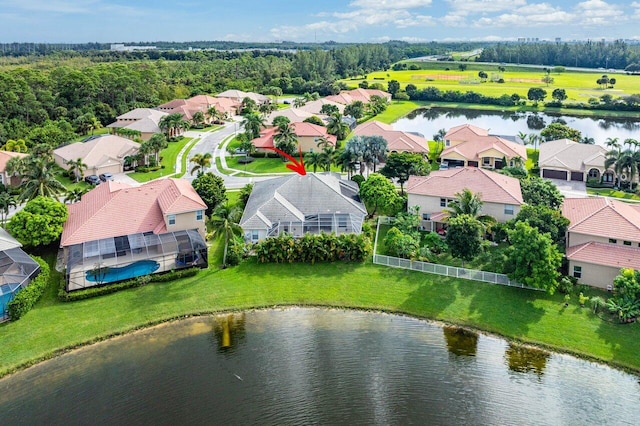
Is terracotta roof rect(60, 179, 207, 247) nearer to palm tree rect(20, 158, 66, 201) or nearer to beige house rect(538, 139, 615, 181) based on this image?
palm tree rect(20, 158, 66, 201)

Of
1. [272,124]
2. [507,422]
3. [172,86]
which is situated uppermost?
[172,86]

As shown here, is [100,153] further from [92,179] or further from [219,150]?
[219,150]

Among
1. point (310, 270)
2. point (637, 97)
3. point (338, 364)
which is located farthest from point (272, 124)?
point (637, 97)

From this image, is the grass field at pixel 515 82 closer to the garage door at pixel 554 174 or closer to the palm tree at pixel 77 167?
the garage door at pixel 554 174

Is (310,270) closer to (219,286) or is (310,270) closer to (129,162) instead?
(219,286)

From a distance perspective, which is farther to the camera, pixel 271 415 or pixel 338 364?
pixel 338 364

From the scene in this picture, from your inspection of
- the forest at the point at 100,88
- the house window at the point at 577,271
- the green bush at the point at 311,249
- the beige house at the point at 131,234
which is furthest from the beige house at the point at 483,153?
the forest at the point at 100,88

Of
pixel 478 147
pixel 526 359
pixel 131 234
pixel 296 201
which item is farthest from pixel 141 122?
pixel 526 359

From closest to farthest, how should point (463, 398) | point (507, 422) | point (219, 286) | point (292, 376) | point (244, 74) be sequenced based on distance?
point (507, 422) → point (463, 398) → point (292, 376) → point (219, 286) → point (244, 74)

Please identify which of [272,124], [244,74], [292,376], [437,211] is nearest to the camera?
[292,376]
